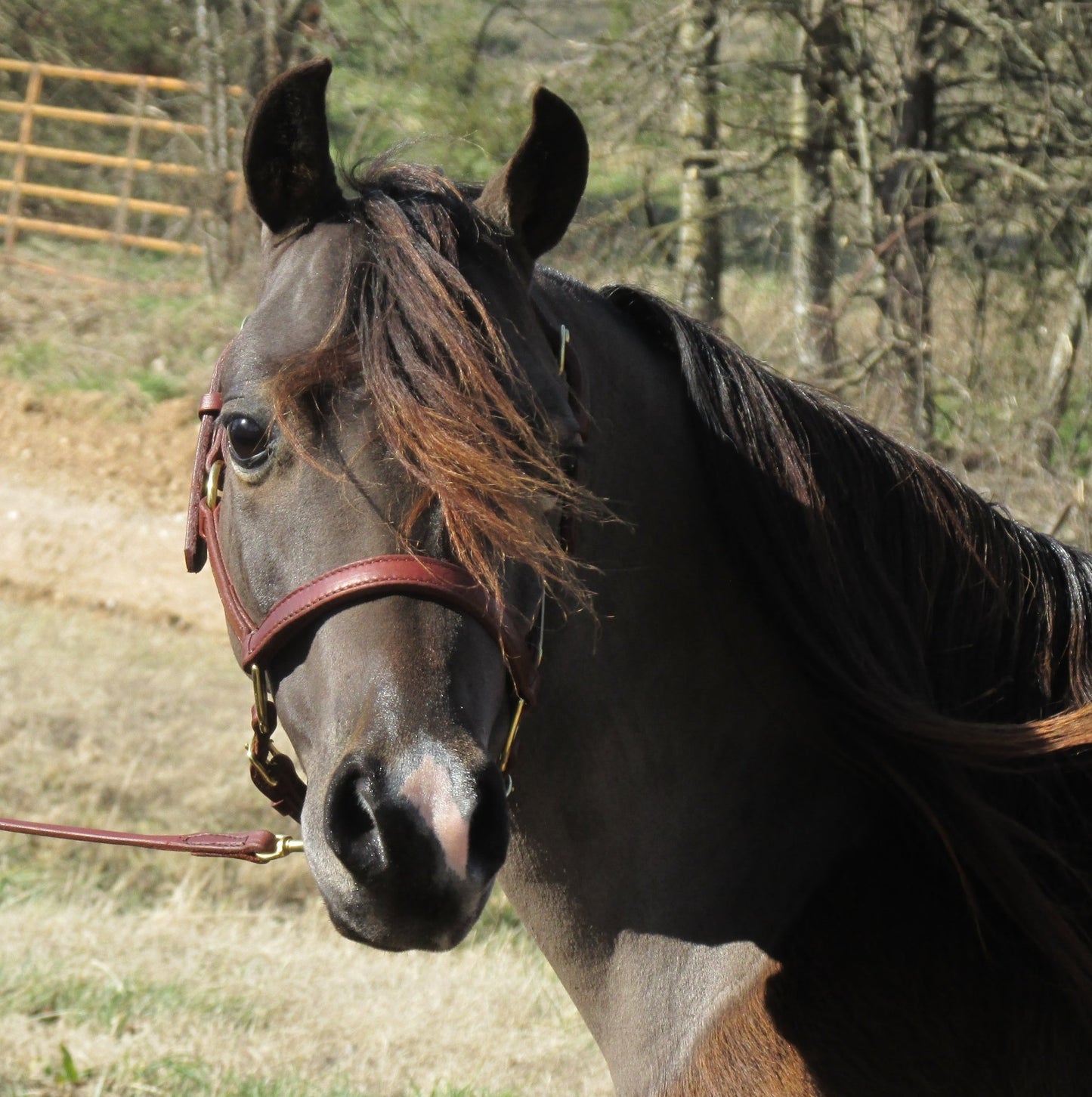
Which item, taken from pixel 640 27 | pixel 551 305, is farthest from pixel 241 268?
pixel 551 305

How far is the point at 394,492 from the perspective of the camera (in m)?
1.61

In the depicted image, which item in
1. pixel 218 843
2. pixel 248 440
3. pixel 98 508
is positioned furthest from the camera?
pixel 98 508

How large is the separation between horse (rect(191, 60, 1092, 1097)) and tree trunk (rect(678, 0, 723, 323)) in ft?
14.9

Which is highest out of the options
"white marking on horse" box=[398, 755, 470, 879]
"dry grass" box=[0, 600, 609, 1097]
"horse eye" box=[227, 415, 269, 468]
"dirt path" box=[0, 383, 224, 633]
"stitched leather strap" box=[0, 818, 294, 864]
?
"horse eye" box=[227, 415, 269, 468]

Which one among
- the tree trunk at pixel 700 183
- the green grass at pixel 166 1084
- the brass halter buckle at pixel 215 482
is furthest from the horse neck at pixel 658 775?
the tree trunk at pixel 700 183

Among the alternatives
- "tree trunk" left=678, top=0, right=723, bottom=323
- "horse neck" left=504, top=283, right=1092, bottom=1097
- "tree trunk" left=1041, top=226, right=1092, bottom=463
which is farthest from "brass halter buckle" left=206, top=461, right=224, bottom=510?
"tree trunk" left=678, top=0, right=723, bottom=323

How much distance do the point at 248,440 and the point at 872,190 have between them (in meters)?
5.31

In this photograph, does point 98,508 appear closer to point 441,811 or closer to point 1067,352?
point 1067,352

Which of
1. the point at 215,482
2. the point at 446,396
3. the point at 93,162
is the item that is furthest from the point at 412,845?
the point at 93,162

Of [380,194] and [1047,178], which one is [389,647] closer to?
[380,194]

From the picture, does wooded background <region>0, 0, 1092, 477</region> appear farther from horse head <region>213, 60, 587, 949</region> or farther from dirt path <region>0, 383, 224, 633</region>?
horse head <region>213, 60, 587, 949</region>

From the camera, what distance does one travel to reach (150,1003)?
3.89m

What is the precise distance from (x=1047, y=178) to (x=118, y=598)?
6335 millimetres

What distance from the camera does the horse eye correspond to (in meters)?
1.72
